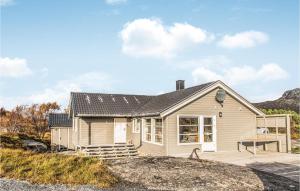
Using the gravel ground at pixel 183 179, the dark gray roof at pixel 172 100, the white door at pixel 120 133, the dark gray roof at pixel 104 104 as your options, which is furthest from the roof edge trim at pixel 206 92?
the white door at pixel 120 133

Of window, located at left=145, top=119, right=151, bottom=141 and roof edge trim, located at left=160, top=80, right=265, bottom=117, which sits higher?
roof edge trim, located at left=160, top=80, right=265, bottom=117

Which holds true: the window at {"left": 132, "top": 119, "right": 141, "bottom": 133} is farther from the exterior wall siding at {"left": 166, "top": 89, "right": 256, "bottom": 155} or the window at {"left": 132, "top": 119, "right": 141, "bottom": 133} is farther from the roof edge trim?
the roof edge trim

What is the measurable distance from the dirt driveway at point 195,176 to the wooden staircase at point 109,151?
5.82 meters

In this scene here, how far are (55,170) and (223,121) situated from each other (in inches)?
458

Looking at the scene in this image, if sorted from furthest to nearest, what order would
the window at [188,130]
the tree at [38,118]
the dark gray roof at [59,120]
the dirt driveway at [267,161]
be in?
the tree at [38,118], the dark gray roof at [59,120], the window at [188,130], the dirt driveway at [267,161]

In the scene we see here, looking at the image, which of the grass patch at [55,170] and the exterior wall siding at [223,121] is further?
the exterior wall siding at [223,121]

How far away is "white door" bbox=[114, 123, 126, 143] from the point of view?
2636cm

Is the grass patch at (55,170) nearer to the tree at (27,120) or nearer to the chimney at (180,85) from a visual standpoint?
the chimney at (180,85)

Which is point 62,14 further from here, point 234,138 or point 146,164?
point 234,138

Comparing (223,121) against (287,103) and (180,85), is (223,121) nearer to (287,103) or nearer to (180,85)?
(180,85)

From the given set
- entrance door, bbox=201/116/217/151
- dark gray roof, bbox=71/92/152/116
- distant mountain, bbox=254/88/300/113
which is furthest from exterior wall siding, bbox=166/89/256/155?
distant mountain, bbox=254/88/300/113

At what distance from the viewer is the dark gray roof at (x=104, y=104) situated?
82.6 feet

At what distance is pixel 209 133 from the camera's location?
827 inches

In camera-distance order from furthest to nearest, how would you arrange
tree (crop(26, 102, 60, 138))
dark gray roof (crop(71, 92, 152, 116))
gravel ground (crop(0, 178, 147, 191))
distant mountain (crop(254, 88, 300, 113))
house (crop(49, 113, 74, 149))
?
tree (crop(26, 102, 60, 138)), distant mountain (crop(254, 88, 300, 113)), house (crop(49, 113, 74, 149)), dark gray roof (crop(71, 92, 152, 116)), gravel ground (crop(0, 178, 147, 191))
